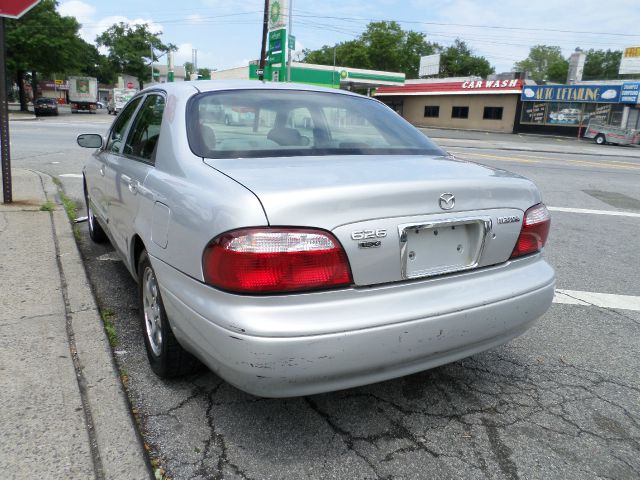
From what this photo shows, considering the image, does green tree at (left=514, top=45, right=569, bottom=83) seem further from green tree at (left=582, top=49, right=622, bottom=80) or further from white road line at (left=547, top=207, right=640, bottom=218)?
white road line at (left=547, top=207, right=640, bottom=218)

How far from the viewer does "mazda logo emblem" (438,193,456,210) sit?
228 centimetres

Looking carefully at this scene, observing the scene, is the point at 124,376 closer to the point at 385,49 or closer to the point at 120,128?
the point at 120,128

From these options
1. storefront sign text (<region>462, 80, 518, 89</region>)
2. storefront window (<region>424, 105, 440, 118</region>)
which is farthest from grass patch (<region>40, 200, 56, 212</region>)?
storefront window (<region>424, 105, 440, 118</region>)

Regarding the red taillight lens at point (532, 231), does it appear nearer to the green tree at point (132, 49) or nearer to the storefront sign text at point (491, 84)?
the storefront sign text at point (491, 84)

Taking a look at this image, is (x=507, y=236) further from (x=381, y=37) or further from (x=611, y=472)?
(x=381, y=37)

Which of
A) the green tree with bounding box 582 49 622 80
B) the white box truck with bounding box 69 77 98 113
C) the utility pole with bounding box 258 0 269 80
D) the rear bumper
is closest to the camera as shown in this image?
the rear bumper

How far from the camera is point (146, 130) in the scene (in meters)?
3.27

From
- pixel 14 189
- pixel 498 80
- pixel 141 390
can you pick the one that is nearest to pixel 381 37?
pixel 498 80

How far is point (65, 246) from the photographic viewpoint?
4.90 m

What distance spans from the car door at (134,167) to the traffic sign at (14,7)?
323cm

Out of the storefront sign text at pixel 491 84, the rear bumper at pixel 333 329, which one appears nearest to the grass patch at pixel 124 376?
the rear bumper at pixel 333 329

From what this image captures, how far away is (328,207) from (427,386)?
54.8 inches

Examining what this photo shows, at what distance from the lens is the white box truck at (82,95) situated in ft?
169

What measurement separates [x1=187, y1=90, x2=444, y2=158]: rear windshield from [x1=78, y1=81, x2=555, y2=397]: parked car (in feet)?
0.05
